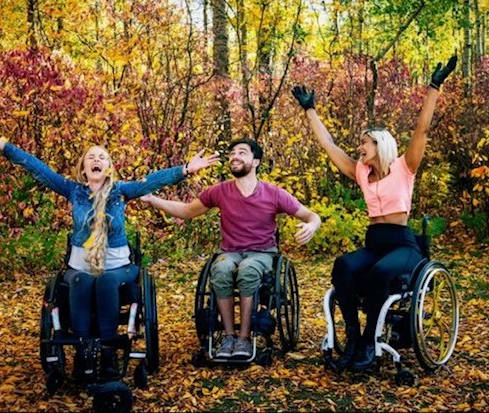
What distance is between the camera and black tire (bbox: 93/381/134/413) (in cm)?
316

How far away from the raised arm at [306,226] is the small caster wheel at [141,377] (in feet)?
3.57

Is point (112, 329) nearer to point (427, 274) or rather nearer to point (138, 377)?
point (138, 377)

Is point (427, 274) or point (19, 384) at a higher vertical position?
point (427, 274)

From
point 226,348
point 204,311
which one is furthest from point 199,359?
point 204,311

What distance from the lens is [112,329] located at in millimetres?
3516

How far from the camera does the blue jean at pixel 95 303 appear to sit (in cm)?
351

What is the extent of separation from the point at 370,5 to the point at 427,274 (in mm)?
5858

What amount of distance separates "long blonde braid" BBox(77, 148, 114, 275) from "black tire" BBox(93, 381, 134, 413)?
65 centimetres

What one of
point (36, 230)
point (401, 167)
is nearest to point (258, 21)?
point (36, 230)

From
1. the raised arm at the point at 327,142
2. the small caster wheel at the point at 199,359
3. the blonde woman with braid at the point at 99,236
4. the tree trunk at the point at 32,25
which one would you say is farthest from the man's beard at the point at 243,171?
the tree trunk at the point at 32,25

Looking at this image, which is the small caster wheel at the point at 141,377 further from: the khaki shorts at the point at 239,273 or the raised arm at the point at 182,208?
the raised arm at the point at 182,208

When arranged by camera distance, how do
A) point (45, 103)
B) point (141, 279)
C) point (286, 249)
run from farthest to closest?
point (286, 249) → point (45, 103) → point (141, 279)

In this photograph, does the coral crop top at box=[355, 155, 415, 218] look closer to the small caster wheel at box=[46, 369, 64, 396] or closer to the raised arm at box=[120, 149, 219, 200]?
the raised arm at box=[120, 149, 219, 200]

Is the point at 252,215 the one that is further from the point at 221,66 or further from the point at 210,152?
the point at 221,66
